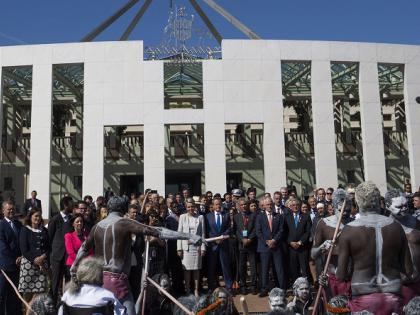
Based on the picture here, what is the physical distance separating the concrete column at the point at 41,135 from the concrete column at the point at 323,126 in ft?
38.7

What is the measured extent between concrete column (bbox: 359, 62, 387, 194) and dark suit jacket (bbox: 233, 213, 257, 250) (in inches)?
459

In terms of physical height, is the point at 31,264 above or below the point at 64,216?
below

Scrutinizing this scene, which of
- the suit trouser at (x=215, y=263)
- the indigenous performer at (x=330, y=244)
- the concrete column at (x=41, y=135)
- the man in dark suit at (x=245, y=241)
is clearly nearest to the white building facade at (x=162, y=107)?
the concrete column at (x=41, y=135)

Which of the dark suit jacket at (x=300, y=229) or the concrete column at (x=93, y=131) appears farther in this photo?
the concrete column at (x=93, y=131)

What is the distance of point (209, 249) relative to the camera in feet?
32.8

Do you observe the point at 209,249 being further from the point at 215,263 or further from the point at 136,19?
the point at 136,19

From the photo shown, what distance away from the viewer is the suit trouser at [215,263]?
388 inches

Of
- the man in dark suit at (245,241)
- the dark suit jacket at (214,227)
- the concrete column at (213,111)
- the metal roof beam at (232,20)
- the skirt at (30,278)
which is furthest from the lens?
the metal roof beam at (232,20)

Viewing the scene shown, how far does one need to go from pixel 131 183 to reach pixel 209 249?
16741mm

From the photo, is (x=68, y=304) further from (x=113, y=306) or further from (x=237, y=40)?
(x=237, y=40)

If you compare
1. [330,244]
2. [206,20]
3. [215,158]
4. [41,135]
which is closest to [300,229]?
[330,244]

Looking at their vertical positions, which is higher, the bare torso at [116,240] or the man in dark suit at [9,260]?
the bare torso at [116,240]

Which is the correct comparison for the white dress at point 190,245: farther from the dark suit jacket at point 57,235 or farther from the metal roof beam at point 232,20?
the metal roof beam at point 232,20

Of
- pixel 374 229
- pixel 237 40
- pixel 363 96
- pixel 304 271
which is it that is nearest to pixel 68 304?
pixel 374 229
